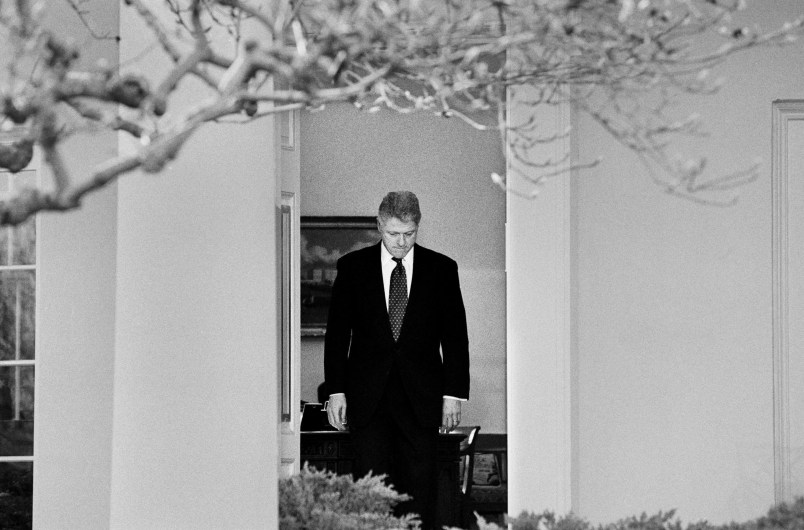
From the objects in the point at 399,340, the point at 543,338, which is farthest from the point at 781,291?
the point at 399,340

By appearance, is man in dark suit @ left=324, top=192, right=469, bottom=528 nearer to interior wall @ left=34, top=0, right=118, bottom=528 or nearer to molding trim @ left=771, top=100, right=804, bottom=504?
interior wall @ left=34, top=0, right=118, bottom=528

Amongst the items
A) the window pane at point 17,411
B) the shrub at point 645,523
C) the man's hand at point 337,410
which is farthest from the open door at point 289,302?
the shrub at point 645,523

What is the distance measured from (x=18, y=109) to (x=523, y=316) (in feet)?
10.5

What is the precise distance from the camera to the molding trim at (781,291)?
5.48 m

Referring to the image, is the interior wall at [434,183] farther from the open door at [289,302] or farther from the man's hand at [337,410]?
the open door at [289,302]

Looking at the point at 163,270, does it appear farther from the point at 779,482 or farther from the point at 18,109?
the point at 779,482

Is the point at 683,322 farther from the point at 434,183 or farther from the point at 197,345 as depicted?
the point at 434,183

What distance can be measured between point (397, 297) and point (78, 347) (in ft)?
4.74

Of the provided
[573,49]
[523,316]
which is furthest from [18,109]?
[523,316]

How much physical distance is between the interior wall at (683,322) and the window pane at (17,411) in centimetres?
224

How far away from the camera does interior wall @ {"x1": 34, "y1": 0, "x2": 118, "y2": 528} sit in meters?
5.38

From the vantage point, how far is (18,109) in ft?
8.36

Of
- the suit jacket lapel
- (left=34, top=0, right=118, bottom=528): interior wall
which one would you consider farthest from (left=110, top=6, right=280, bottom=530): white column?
the suit jacket lapel

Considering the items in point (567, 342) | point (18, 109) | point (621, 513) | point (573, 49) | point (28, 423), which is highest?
point (573, 49)
